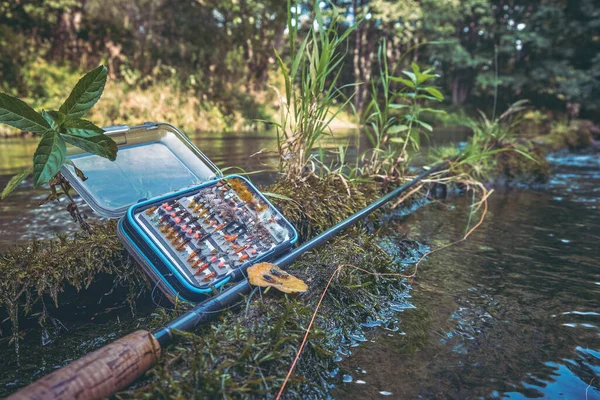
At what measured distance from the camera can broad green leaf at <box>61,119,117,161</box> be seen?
1.39 metres

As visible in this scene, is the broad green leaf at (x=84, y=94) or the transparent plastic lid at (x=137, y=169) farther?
the transparent plastic lid at (x=137, y=169)

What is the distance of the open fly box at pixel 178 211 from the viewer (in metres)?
1.42

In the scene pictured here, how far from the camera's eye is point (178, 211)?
160 cm

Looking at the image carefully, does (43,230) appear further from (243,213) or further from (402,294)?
(402,294)

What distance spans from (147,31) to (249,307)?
13.3m

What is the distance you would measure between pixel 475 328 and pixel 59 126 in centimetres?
166

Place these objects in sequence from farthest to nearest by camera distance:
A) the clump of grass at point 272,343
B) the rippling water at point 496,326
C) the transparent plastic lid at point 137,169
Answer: the transparent plastic lid at point 137,169 → the rippling water at point 496,326 → the clump of grass at point 272,343

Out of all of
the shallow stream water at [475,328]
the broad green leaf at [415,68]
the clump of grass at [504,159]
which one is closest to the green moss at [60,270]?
the shallow stream water at [475,328]

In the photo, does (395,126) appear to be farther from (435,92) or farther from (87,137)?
(87,137)

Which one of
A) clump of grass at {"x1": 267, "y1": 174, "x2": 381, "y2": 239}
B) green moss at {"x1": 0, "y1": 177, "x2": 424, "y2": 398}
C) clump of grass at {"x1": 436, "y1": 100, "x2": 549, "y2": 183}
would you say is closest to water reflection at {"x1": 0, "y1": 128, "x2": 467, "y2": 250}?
clump of grass at {"x1": 267, "y1": 174, "x2": 381, "y2": 239}

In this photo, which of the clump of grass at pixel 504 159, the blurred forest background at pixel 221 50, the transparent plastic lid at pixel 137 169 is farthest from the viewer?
the blurred forest background at pixel 221 50

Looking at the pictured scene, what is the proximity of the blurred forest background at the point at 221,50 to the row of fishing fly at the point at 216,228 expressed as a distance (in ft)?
21.2

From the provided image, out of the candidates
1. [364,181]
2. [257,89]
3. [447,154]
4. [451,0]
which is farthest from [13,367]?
[451,0]

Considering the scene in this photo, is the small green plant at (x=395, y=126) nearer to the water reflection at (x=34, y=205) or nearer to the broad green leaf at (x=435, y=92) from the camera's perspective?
the broad green leaf at (x=435, y=92)
